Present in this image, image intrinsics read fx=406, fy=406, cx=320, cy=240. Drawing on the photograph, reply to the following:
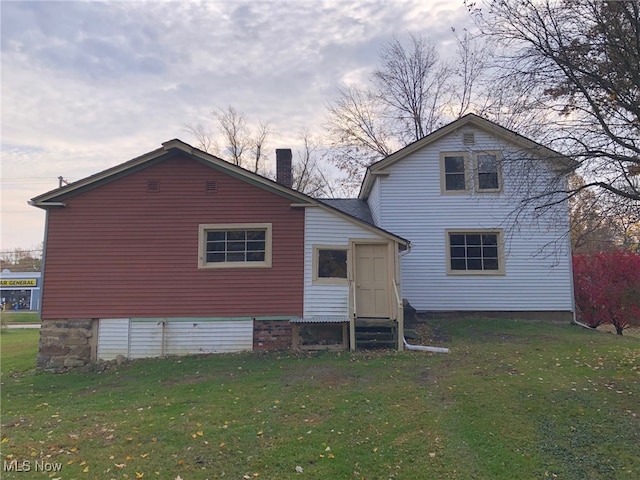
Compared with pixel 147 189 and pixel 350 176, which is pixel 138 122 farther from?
pixel 350 176

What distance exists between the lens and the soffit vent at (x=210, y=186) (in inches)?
424

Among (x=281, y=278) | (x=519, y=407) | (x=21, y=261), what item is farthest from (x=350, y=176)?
(x=21, y=261)

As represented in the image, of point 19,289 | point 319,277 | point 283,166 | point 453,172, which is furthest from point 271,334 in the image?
point 19,289

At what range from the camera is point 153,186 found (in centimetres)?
1075

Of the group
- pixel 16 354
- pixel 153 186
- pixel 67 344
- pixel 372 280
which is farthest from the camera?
pixel 16 354

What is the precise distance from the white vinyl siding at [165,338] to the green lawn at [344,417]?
74 centimetres

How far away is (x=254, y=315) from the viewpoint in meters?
10.4

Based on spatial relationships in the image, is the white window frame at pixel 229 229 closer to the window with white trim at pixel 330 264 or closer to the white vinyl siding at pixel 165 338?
the window with white trim at pixel 330 264

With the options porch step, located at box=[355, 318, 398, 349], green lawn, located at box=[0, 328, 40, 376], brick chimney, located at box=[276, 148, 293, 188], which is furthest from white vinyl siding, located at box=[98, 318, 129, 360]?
brick chimney, located at box=[276, 148, 293, 188]

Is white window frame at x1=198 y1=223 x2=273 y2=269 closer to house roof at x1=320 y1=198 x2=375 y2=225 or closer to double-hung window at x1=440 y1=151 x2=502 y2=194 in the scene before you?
house roof at x1=320 y1=198 x2=375 y2=225

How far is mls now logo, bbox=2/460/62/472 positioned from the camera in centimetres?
456

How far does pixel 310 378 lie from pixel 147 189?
6.62 meters

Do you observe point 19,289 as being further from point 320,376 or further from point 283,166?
point 320,376

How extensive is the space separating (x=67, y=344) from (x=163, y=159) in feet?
17.4
